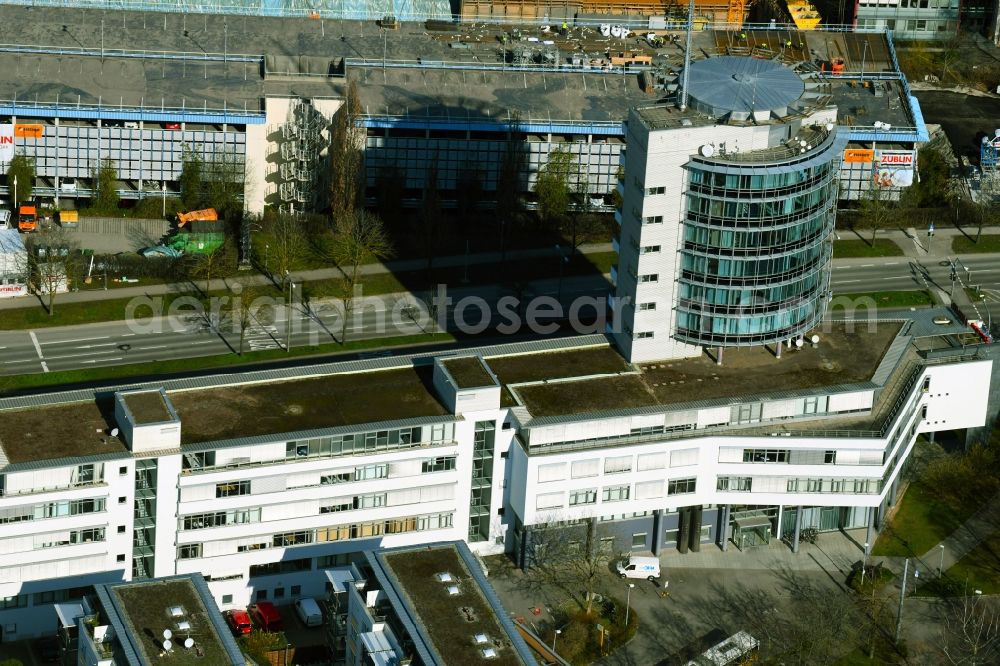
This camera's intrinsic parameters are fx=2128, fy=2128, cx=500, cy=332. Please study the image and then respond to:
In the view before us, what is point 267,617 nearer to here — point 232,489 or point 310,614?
point 310,614

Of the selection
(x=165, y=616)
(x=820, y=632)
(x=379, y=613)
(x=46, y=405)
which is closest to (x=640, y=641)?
(x=820, y=632)

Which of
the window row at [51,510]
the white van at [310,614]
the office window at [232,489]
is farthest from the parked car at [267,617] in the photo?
the window row at [51,510]

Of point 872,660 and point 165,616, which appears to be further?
point 872,660

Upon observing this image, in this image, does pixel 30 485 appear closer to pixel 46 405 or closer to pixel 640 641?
pixel 46 405

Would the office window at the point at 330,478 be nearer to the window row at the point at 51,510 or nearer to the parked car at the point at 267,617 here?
the parked car at the point at 267,617

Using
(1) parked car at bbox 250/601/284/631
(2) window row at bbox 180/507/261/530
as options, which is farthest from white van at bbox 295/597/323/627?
(2) window row at bbox 180/507/261/530

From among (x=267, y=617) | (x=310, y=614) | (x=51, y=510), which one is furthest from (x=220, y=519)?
(x=51, y=510)
